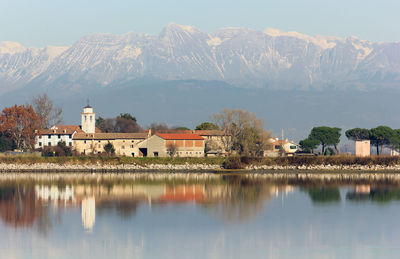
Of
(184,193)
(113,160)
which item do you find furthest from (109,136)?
(184,193)

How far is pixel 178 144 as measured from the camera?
241 feet

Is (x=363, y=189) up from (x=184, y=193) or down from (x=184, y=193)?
up

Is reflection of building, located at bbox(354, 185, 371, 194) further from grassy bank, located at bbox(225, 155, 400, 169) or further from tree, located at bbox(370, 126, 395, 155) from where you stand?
tree, located at bbox(370, 126, 395, 155)

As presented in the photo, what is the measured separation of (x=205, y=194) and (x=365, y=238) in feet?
54.8

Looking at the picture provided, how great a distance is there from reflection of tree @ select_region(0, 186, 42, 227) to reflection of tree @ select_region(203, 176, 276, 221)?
9778 mm

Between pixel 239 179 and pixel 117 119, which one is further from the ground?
pixel 117 119

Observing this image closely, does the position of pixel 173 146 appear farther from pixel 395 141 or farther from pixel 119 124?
pixel 395 141

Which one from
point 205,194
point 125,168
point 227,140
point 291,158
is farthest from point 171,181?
point 227,140

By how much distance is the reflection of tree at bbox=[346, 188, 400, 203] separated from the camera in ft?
137

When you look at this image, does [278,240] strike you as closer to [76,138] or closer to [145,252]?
[145,252]

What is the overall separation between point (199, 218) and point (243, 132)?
43.5m

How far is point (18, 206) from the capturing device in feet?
124

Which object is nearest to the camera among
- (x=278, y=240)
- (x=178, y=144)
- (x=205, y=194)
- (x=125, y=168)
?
(x=278, y=240)

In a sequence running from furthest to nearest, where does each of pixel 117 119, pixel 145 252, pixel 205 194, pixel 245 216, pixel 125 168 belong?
pixel 117 119 < pixel 125 168 < pixel 205 194 < pixel 245 216 < pixel 145 252
